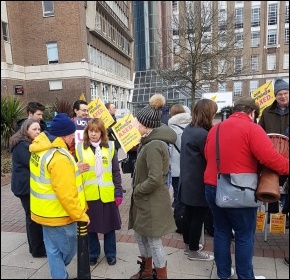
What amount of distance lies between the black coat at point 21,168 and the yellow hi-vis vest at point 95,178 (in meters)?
0.57

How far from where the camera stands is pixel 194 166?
3.10m

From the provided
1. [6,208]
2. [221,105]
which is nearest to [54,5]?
[6,208]

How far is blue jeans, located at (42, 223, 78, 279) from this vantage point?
255cm

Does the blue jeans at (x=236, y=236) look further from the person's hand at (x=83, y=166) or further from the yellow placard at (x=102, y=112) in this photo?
the yellow placard at (x=102, y=112)

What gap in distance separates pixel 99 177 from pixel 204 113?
4.47 ft

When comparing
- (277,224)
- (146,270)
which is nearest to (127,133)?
(146,270)

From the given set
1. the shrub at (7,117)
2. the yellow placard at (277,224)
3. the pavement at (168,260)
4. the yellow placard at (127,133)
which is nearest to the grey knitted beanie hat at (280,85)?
the yellow placard at (277,224)

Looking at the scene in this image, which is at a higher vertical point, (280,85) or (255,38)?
(255,38)

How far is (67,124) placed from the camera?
8.33 feet

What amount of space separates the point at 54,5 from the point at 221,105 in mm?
17521

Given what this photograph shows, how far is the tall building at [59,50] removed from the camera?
16016 mm

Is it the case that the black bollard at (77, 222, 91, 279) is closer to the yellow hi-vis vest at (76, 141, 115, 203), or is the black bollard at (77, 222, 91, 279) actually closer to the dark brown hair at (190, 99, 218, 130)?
the yellow hi-vis vest at (76, 141, 115, 203)

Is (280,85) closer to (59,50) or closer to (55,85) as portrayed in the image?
(59,50)

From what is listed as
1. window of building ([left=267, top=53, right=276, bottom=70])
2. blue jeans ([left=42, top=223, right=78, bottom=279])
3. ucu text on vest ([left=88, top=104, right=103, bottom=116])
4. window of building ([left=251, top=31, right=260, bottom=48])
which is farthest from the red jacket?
window of building ([left=267, top=53, right=276, bottom=70])
